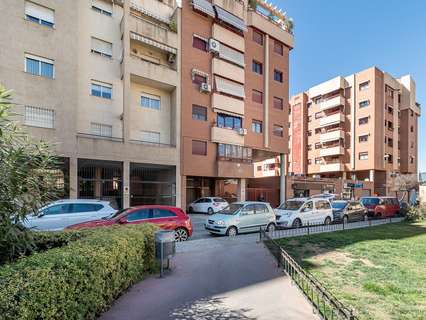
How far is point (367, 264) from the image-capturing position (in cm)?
805

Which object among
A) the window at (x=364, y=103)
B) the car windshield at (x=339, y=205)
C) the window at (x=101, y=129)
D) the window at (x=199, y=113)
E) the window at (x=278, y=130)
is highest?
the window at (x=364, y=103)

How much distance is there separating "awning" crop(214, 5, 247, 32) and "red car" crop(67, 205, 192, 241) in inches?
785

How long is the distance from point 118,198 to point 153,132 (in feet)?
18.8

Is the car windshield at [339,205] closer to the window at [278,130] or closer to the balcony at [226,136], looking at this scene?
the balcony at [226,136]

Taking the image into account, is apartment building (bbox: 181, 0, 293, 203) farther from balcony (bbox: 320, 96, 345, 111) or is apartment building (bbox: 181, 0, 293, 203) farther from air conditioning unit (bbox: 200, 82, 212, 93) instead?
balcony (bbox: 320, 96, 345, 111)

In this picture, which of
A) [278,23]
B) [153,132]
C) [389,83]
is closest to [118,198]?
[153,132]

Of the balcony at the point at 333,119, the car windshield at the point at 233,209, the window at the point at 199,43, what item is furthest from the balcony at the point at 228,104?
the balcony at the point at 333,119

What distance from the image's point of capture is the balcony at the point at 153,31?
20.2 meters

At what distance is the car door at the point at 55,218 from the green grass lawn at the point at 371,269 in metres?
8.37

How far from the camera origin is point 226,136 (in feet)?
81.6

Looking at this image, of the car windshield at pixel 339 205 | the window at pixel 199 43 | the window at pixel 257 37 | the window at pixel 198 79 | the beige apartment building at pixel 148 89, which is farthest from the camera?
the window at pixel 257 37

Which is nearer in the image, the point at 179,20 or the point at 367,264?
the point at 367,264

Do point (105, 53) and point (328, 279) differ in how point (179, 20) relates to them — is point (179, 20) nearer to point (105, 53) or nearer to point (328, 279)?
point (105, 53)

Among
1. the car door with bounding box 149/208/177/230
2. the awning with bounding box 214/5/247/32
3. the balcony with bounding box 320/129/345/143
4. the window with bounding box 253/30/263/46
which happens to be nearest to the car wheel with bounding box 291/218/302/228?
the car door with bounding box 149/208/177/230
